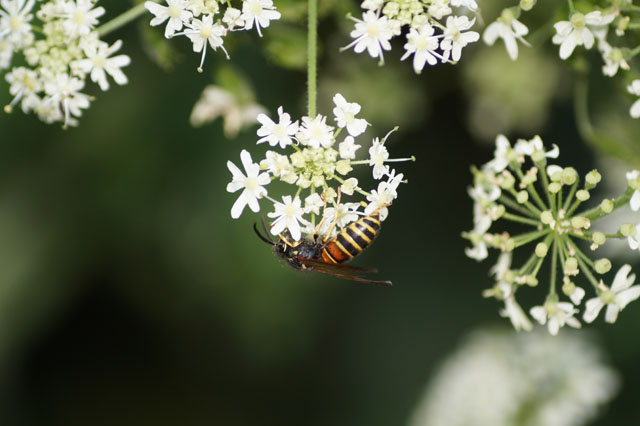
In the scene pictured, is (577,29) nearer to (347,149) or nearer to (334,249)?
(347,149)

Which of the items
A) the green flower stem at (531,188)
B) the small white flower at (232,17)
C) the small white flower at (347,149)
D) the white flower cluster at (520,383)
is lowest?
the white flower cluster at (520,383)

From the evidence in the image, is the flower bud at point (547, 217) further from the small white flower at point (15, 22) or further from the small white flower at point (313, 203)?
the small white flower at point (15, 22)

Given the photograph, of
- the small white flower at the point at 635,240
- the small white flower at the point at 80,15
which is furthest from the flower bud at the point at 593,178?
the small white flower at the point at 80,15

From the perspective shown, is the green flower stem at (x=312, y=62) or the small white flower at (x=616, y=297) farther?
the small white flower at (x=616, y=297)

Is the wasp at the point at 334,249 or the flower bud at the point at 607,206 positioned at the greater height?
the flower bud at the point at 607,206

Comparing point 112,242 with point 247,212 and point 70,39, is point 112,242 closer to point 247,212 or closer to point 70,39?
point 247,212

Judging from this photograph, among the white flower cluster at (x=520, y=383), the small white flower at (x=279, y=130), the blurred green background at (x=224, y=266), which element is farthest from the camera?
the blurred green background at (x=224, y=266)

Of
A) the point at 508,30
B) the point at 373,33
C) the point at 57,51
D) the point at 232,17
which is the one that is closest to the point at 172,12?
the point at 232,17
